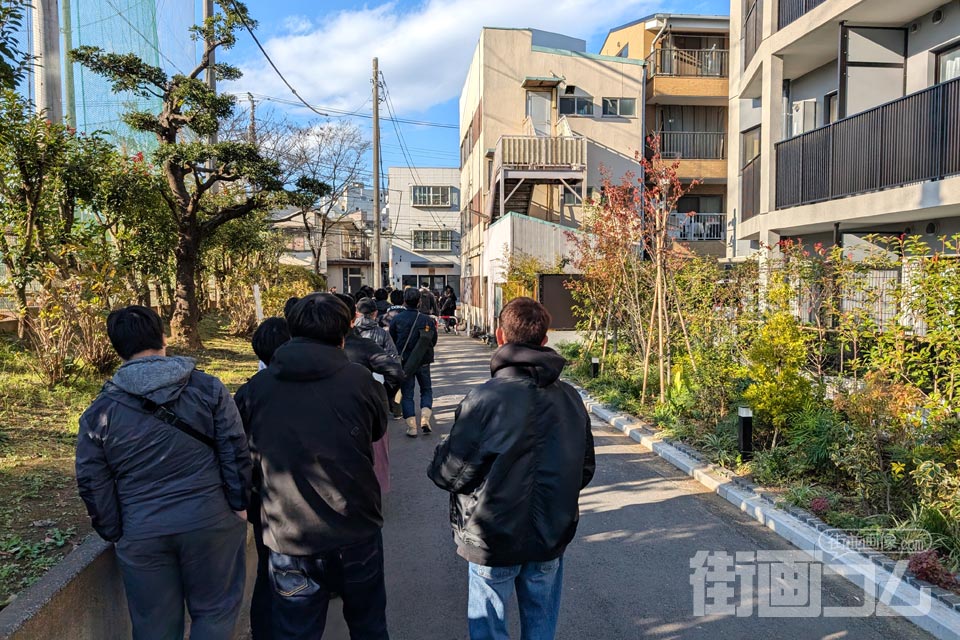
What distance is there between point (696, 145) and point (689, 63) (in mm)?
3248

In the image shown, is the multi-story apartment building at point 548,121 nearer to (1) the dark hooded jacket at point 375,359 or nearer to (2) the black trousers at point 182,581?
(1) the dark hooded jacket at point 375,359

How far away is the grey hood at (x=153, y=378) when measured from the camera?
95.9 inches

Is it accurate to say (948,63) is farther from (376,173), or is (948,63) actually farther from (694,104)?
(376,173)

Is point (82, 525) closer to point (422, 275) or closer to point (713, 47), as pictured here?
point (713, 47)

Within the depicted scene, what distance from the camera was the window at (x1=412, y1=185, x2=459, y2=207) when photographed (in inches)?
1567

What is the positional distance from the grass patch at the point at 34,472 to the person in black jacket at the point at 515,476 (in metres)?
2.23

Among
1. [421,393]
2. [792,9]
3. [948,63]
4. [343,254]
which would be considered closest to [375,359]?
[421,393]

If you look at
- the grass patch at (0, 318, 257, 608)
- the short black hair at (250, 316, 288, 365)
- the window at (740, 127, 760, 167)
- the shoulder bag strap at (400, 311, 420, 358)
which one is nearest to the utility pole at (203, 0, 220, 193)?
the grass patch at (0, 318, 257, 608)

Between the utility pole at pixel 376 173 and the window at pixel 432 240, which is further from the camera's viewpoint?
the window at pixel 432 240

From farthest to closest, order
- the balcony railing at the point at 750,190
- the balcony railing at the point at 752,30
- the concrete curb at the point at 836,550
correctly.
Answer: the balcony railing at the point at 750,190
the balcony railing at the point at 752,30
the concrete curb at the point at 836,550

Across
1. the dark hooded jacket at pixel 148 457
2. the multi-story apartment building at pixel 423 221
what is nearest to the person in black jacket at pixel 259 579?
the dark hooded jacket at pixel 148 457

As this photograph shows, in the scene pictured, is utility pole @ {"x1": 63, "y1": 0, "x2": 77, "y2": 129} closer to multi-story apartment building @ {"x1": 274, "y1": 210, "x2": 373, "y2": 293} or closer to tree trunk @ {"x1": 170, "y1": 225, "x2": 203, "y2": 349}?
tree trunk @ {"x1": 170, "y1": 225, "x2": 203, "y2": 349}

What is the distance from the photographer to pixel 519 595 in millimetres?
2707

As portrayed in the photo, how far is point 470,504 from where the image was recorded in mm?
2529
